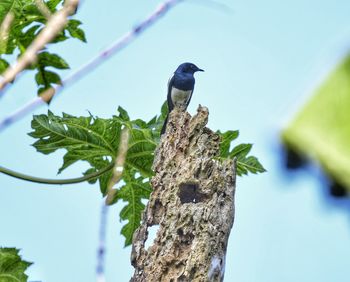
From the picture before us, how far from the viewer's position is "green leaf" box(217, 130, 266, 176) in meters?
4.15

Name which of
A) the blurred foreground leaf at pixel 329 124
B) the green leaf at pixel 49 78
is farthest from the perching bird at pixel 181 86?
the blurred foreground leaf at pixel 329 124

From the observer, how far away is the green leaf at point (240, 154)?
4.15 meters

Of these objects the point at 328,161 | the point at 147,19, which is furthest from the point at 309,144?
the point at 147,19

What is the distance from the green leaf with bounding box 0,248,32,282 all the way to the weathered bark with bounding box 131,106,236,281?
2.18 feet

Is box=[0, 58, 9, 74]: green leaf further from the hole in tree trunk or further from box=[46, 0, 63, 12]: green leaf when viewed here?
the hole in tree trunk

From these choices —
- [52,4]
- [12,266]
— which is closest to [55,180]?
[12,266]

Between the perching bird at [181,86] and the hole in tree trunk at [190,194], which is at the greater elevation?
the perching bird at [181,86]

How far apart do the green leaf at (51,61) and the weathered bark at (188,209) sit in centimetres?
103

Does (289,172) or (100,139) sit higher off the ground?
(100,139)

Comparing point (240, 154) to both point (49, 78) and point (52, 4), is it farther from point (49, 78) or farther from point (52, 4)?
point (49, 78)

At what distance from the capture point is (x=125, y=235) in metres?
4.23

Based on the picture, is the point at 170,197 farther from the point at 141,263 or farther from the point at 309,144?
the point at 309,144

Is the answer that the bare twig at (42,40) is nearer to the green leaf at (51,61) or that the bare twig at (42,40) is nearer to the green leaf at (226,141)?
the green leaf at (51,61)

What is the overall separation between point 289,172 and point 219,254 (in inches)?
126
